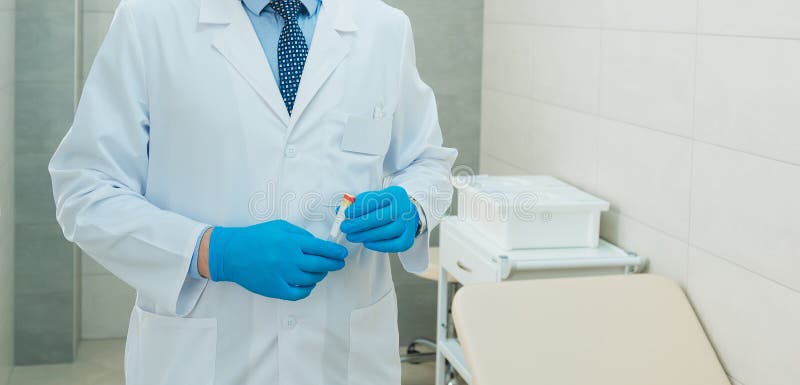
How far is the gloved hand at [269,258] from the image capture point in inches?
51.8

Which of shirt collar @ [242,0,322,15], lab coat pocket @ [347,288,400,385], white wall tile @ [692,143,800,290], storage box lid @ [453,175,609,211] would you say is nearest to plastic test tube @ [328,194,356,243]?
lab coat pocket @ [347,288,400,385]

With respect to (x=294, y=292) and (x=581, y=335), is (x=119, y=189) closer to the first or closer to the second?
(x=294, y=292)

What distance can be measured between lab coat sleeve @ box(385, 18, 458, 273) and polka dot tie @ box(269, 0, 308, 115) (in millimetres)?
190

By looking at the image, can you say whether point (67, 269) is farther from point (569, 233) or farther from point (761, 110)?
point (761, 110)

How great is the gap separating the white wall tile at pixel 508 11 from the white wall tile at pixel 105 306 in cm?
175

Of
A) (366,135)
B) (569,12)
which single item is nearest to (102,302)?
(569,12)

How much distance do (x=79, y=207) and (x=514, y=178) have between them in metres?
1.65

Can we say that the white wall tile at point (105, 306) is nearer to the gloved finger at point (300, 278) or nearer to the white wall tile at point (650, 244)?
the white wall tile at point (650, 244)

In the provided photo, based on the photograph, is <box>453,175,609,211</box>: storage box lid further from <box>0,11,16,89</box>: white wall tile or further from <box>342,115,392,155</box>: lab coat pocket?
<box>0,11,16,89</box>: white wall tile

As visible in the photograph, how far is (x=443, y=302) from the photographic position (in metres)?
2.91

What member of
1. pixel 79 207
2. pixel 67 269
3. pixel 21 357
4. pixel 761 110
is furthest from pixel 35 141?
pixel 761 110

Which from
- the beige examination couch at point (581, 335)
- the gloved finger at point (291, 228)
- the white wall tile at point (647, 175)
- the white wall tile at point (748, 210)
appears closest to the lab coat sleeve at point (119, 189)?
the gloved finger at point (291, 228)

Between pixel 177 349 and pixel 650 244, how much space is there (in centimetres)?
138

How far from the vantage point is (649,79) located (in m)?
2.36
